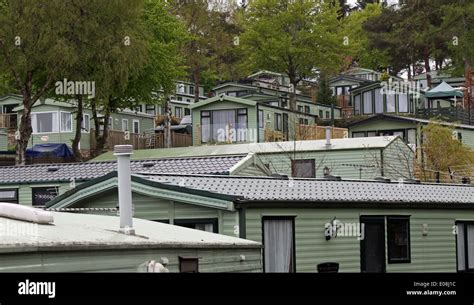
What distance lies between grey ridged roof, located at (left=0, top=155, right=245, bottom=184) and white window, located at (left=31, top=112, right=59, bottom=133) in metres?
24.0

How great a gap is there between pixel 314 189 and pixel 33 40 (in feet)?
84.4

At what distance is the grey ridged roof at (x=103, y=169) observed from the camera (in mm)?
32972

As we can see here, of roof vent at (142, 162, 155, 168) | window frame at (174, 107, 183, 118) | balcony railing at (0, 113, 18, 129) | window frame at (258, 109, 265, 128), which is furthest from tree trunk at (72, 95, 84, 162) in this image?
window frame at (174, 107, 183, 118)

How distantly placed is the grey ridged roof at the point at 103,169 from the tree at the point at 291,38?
123ft

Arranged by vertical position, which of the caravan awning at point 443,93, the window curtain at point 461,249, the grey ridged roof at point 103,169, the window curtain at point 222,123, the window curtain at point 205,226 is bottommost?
the window curtain at point 461,249

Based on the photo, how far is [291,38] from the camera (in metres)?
72.6

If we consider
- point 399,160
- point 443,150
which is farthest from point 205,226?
point 443,150

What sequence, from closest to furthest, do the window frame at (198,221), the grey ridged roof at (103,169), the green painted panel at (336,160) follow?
the window frame at (198,221), the grey ridged roof at (103,169), the green painted panel at (336,160)

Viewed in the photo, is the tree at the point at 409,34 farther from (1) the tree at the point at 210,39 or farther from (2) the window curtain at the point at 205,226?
(2) the window curtain at the point at 205,226

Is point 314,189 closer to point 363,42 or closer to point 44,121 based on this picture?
point 44,121

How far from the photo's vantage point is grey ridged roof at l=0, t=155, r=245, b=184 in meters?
33.0

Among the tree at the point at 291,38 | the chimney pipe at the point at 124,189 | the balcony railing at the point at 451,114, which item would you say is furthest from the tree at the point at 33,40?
the chimney pipe at the point at 124,189
